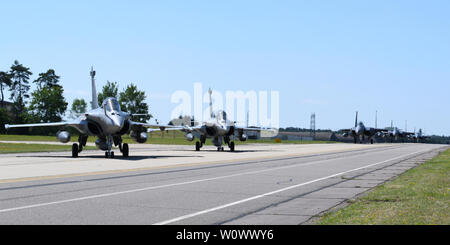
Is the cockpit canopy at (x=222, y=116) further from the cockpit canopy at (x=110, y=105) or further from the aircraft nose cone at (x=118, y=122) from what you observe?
the aircraft nose cone at (x=118, y=122)

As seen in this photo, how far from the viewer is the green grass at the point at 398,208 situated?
9.19 metres

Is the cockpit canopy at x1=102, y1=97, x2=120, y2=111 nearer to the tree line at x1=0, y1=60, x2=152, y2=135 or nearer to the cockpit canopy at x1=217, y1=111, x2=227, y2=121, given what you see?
the cockpit canopy at x1=217, y1=111, x2=227, y2=121

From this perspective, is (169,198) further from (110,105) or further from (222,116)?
(222,116)

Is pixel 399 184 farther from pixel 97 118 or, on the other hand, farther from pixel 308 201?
pixel 97 118

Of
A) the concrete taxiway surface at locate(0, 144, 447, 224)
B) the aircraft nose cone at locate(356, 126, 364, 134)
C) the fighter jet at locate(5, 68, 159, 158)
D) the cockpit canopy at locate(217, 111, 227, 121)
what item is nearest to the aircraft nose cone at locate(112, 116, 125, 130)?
the fighter jet at locate(5, 68, 159, 158)

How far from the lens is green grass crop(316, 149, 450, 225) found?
919 centimetres

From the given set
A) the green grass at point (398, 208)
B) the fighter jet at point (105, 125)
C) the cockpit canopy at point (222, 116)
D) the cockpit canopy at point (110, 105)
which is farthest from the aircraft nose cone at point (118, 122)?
the green grass at point (398, 208)

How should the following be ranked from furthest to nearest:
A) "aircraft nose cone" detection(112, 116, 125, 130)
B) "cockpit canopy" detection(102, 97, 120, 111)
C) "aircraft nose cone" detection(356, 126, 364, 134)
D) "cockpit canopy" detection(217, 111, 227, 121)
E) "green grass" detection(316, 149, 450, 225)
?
"aircraft nose cone" detection(356, 126, 364, 134)
"cockpit canopy" detection(217, 111, 227, 121)
"cockpit canopy" detection(102, 97, 120, 111)
"aircraft nose cone" detection(112, 116, 125, 130)
"green grass" detection(316, 149, 450, 225)

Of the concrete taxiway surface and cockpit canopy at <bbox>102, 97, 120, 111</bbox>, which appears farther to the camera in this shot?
cockpit canopy at <bbox>102, 97, 120, 111</bbox>

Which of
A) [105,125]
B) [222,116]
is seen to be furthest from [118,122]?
[222,116]

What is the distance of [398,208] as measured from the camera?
35.5 feet

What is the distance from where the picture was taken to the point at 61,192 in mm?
13328

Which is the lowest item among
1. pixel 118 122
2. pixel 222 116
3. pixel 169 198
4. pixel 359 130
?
pixel 169 198

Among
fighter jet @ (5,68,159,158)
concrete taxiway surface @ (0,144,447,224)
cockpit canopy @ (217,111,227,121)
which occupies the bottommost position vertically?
concrete taxiway surface @ (0,144,447,224)
